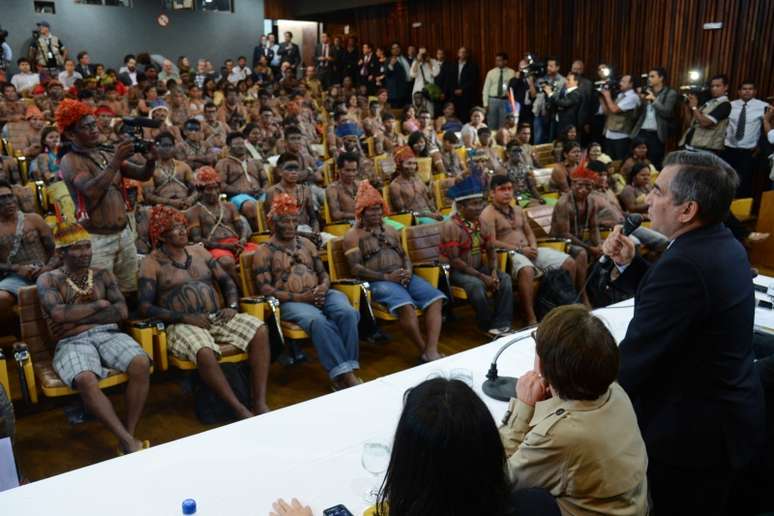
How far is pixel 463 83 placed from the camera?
39.8 ft

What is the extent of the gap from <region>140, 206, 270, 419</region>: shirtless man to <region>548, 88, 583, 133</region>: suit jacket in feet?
22.9

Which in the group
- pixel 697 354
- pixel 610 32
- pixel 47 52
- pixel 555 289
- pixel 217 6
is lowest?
pixel 555 289

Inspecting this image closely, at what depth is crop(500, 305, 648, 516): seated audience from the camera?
5.06 ft

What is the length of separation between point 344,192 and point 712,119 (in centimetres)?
460

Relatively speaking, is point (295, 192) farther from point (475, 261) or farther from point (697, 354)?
point (697, 354)

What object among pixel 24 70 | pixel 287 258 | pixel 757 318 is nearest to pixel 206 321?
pixel 287 258

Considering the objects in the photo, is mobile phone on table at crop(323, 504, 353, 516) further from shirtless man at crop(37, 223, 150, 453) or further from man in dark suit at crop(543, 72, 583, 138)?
man in dark suit at crop(543, 72, 583, 138)

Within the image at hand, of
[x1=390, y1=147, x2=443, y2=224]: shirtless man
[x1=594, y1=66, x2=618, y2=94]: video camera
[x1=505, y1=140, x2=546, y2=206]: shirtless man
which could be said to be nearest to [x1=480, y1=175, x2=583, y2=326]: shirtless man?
[x1=390, y1=147, x2=443, y2=224]: shirtless man

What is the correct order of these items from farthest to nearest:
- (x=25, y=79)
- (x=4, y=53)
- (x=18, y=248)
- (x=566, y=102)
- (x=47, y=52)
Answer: (x=47, y=52)
(x=4, y=53)
(x=25, y=79)
(x=566, y=102)
(x=18, y=248)

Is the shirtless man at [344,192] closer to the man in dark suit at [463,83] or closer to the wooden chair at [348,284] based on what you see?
the wooden chair at [348,284]

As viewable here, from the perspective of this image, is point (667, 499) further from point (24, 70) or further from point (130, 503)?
point (24, 70)

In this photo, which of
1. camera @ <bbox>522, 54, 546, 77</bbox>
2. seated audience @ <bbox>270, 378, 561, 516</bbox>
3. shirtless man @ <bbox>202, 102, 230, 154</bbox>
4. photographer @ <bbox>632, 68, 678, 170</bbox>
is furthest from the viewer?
camera @ <bbox>522, 54, 546, 77</bbox>

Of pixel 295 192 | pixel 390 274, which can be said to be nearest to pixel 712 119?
pixel 295 192

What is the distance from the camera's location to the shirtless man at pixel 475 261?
4.66 m
